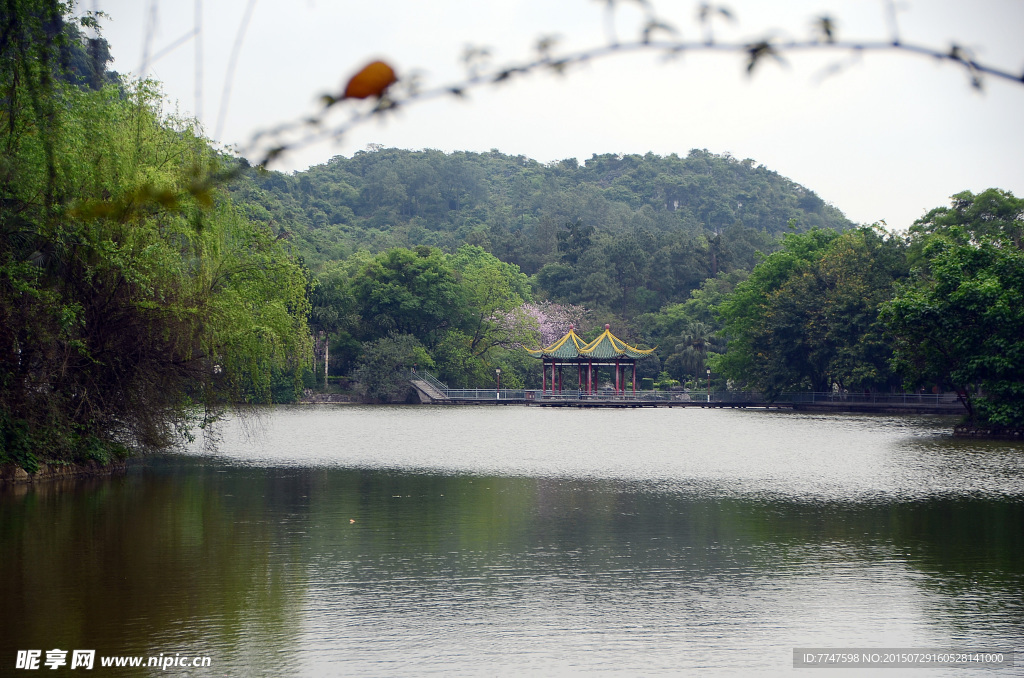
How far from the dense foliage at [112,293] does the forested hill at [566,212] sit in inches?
1675

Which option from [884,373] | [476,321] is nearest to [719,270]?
[476,321]

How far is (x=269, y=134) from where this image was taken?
112 inches

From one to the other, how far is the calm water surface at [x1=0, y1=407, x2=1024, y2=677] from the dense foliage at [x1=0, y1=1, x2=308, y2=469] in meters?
1.33

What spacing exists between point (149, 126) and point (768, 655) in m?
14.5

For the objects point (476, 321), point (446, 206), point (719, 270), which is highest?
point (446, 206)

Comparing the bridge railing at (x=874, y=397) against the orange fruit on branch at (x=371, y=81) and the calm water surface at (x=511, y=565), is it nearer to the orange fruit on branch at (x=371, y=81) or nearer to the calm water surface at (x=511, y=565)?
the calm water surface at (x=511, y=565)

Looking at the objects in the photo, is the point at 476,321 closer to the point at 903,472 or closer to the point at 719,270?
the point at 719,270

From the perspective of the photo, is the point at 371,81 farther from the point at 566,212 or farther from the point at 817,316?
the point at 566,212

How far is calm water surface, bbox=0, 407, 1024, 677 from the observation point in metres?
7.72

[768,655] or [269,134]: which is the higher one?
[269,134]

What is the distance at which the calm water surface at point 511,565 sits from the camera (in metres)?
7.72

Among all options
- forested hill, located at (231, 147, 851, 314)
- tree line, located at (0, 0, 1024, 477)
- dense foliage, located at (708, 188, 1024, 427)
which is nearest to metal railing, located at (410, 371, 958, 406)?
dense foliage, located at (708, 188, 1024, 427)

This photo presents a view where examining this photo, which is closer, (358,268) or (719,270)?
(358,268)

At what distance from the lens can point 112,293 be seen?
53.1ft
